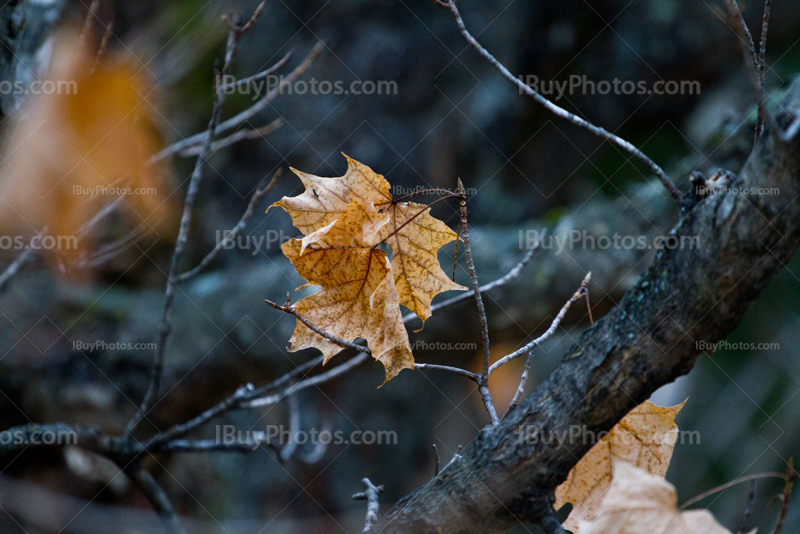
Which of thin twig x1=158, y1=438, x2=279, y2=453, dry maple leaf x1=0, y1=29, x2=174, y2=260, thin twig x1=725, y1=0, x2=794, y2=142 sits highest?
thin twig x1=725, y1=0, x2=794, y2=142

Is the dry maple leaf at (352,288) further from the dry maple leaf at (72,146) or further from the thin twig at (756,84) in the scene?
the dry maple leaf at (72,146)

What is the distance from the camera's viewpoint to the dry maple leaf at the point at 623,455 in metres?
0.61

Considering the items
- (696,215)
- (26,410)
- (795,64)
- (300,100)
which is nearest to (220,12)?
(300,100)

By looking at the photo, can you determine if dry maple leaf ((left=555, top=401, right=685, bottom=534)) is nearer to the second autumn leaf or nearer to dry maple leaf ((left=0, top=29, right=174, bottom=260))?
the second autumn leaf

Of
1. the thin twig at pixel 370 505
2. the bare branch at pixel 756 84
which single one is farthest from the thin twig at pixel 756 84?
the thin twig at pixel 370 505

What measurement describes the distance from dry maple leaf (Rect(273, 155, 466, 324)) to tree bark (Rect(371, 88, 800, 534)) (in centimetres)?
19

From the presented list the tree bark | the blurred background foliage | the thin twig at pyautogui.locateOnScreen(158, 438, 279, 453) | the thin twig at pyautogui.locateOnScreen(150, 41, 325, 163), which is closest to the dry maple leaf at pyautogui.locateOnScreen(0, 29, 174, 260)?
the thin twig at pyautogui.locateOnScreen(150, 41, 325, 163)

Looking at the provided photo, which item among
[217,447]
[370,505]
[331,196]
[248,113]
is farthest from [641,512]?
[248,113]

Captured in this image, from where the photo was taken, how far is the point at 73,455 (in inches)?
70.8

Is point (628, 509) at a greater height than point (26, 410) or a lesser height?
greater

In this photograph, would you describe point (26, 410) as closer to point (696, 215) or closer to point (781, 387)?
point (696, 215)

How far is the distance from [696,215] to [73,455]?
219 cm

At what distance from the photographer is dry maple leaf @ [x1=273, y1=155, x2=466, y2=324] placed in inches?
24.7

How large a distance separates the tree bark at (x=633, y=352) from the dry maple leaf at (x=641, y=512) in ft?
0.18
